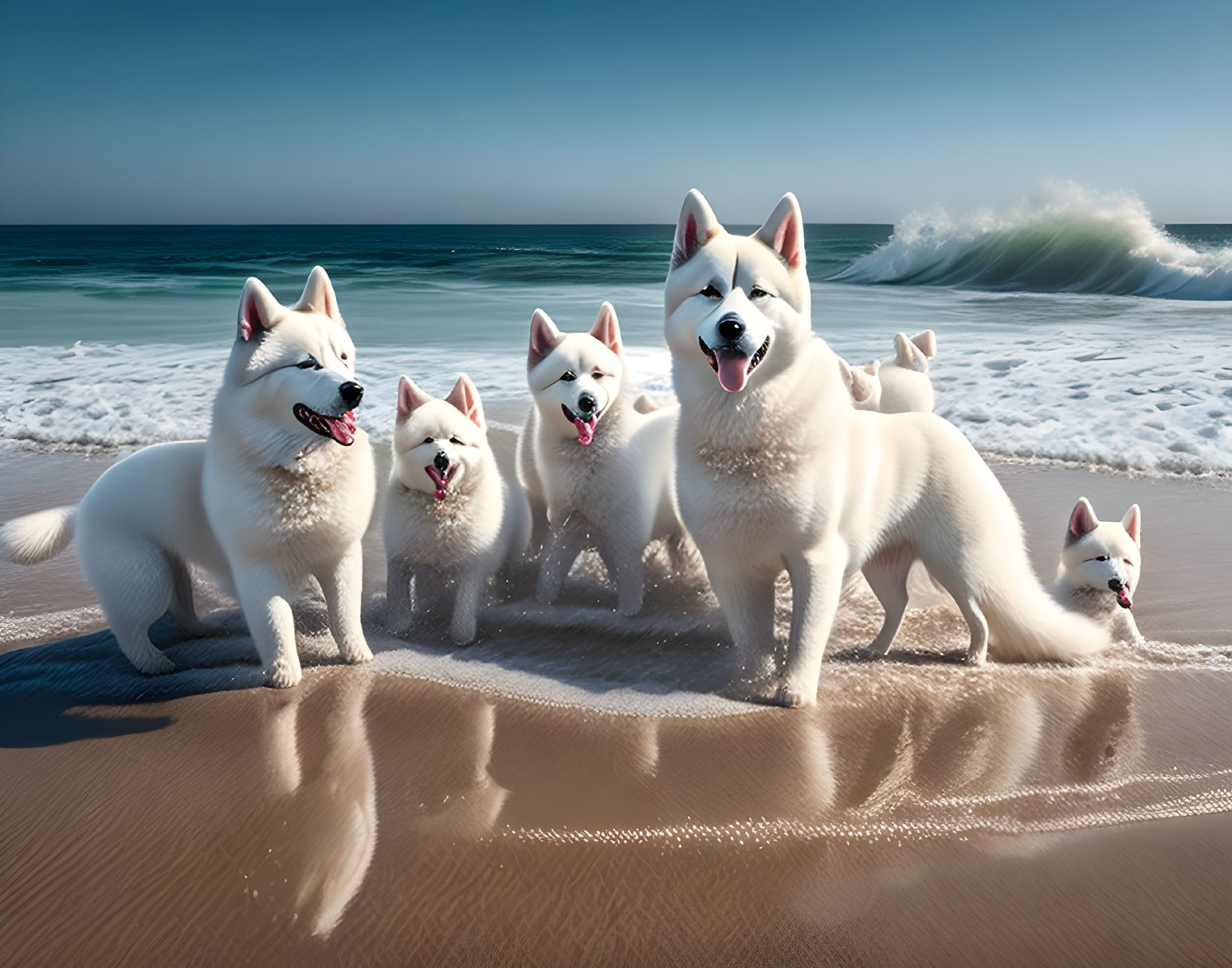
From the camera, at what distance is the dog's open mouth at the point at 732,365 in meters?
2.76

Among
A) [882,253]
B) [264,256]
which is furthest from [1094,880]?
[264,256]

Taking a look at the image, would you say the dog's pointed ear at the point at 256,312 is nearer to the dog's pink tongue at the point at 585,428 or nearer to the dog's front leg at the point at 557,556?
the dog's pink tongue at the point at 585,428

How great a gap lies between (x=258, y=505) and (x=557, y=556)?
1465 mm

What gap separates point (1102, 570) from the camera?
3613mm

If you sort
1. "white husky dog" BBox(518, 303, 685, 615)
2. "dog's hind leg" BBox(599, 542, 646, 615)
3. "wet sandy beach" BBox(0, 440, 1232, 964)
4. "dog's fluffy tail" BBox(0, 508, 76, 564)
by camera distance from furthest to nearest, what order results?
"dog's hind leg" BBox(599, 542, 646, 615), "white husky dog" BBox(518, 303, 685, 615), "dog's fluffy tail" BBox(0, 508, 76, 564), "wet sandy beach" BBox(0, 440, 1232, 964)

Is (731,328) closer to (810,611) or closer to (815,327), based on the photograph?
(810,611)

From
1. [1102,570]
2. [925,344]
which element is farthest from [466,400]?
[1102,570]

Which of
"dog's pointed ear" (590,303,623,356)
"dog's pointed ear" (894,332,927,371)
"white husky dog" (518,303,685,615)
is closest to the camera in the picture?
"white husky dog" (518,303,685,615)

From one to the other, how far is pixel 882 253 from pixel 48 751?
103ft

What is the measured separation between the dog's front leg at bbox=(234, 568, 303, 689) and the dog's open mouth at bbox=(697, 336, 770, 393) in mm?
1734

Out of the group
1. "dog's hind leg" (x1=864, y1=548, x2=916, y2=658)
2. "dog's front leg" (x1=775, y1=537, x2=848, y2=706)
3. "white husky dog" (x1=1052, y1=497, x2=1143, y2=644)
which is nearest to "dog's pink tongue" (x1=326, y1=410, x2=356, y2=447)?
"dog's front leg" (x1=775, y1=537, x2=848, y2=706)

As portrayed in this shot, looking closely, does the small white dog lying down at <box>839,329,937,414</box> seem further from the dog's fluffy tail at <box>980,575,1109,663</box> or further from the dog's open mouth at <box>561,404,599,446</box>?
the dog's open mouth at <box>561,404,599,446</box>

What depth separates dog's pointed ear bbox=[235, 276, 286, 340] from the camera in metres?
2.97

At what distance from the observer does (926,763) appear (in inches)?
114
